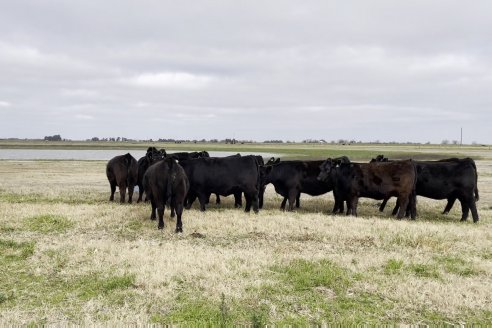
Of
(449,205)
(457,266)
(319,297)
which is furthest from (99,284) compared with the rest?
(449,205)

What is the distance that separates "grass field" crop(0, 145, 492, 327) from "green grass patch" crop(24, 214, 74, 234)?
0.05m

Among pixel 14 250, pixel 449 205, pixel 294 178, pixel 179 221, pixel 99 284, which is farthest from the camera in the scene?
pixel 294 178

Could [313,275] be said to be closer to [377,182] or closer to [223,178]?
[223,178]

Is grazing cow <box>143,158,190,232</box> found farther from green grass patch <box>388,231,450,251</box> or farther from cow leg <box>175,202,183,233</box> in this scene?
green grass patch <box>388,231,450,251</box>

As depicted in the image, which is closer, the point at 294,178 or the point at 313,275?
the point at 313,275

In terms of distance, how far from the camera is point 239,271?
7387 millimetres

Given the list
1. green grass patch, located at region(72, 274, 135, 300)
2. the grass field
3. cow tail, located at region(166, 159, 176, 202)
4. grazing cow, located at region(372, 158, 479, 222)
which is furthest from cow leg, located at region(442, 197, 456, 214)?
A: green grass patch, located at region(72, 274, 135, 300)

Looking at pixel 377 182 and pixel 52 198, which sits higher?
pixel 377 182

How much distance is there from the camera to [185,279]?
7035 millimetres

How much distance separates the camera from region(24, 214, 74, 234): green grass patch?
10780mm

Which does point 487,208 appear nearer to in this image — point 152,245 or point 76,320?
point 152,245

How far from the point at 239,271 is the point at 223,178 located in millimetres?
7075

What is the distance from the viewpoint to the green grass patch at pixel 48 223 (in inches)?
424

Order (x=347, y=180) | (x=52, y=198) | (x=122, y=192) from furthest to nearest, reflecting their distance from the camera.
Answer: (x=52, y=198) < (x=122, y=192) < (x=347, y=180)
